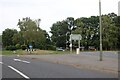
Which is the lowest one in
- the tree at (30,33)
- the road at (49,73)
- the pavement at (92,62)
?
the road at (49,73)

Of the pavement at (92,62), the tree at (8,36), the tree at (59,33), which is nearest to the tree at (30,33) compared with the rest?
the tree at (8,36)

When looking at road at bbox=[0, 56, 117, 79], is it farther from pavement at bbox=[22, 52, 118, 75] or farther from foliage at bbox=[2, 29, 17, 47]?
foliage at bbox=[2, 29, 17, 47]

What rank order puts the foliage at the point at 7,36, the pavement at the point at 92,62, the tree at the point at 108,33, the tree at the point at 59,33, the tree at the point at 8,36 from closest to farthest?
the pavement at the point at 92,62 < the tree at the point at 108,33 < the tree at the point at 8,36 < the foliage at the point at 7,36 < the tree at the point at 59,33

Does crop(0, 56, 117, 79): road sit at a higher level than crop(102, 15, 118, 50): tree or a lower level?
lower

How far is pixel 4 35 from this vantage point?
138 metres

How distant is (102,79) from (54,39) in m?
131

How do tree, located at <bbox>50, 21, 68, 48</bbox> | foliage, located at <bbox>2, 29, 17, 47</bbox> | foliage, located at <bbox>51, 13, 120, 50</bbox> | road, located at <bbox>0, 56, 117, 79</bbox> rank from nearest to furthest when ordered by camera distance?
road, located at <bbox>0, 56, 117, 79</bbox> → foliage, located at <bbox>51, 13, 120, 50</bbox> → foliage, located at <bbox>2, 29, 17, 47</bbox> → tree, located at <bbox>50, 21, 68, 48</bbox>

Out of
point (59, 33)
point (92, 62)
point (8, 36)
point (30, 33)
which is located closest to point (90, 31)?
point (59, 33)

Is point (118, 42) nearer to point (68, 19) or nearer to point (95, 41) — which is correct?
point (95, 41)

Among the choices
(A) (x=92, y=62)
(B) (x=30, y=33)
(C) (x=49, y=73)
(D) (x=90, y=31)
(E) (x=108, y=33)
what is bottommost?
(C) (x=49, y=73)

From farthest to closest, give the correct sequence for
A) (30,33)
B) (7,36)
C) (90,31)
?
(7,36)
(90,31)
(30,33)

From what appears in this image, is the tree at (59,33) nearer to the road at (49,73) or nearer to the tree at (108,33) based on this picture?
the tree at (108,33)

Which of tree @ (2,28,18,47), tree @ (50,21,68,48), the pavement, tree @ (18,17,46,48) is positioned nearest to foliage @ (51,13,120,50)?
tree @ (50,21,68,48)

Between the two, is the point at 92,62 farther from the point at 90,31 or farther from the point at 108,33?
the point at 90,31
